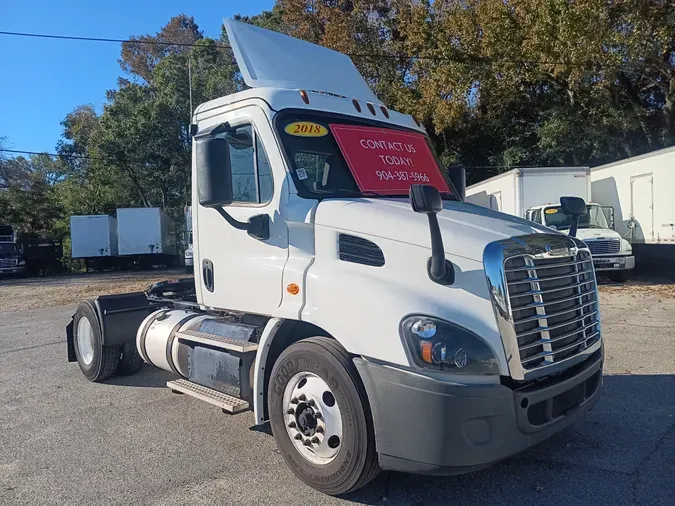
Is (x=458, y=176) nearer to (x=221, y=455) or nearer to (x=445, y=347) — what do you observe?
(x=445, y=347)

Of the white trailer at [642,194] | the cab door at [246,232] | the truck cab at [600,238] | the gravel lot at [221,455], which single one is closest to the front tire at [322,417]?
the gravel lot at [221,455]

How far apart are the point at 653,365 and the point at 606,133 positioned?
688 inches

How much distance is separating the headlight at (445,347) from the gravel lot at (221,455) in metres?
1.02

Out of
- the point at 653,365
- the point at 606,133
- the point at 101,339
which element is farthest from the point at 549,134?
the point at 101,339

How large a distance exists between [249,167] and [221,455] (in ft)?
7.44

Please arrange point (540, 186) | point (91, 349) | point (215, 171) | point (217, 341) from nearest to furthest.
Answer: point (215, 171) < point (217, 341) < point (91, 349) < point (540, 186)

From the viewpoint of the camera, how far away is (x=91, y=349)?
6855 millimetres

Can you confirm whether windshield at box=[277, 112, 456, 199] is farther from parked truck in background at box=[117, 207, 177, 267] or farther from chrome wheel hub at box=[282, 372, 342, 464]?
parked truck in background at box=[117, 207, 177, 267]

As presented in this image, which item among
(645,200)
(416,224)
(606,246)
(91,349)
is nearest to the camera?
(416,224)

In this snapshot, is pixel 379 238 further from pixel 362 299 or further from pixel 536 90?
pixel 536 90

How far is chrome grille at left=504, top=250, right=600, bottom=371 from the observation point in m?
3.30

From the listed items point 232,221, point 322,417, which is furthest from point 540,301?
point 232,221

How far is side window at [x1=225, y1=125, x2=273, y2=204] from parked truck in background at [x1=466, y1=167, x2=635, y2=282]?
1151cm

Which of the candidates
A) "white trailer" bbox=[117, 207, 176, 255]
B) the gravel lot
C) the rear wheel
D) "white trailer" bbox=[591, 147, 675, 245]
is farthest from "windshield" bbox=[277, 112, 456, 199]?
"white trailer" bbox=[117, 207, 176, 255]
